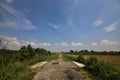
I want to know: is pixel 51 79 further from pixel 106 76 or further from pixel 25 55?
pixel 25 55

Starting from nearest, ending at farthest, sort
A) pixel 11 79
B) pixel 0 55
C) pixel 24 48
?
1. pixel 11 79
2. pixel 0 55
3. pixel 24 48

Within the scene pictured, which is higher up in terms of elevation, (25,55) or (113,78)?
(25,55)

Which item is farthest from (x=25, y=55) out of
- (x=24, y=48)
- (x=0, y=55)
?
(x=0, y=55)

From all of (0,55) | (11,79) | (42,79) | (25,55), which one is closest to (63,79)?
(42,79)

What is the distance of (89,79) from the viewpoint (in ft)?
42.0

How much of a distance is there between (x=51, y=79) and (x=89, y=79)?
3.38 meters

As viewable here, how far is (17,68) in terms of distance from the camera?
11.8m

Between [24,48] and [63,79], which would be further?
[24,48]

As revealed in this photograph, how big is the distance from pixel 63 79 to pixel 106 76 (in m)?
3.59

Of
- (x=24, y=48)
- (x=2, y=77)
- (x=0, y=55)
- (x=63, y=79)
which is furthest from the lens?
(x=24, y=48)

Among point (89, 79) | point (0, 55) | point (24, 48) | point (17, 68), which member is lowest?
point (89, 79)

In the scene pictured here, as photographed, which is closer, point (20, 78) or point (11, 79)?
point (11, 79)

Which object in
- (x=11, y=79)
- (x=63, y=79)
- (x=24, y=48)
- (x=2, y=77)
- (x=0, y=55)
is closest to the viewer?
(x=2, y=77)

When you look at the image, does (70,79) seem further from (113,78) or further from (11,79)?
(11,79)
